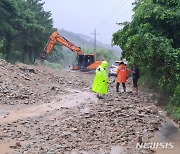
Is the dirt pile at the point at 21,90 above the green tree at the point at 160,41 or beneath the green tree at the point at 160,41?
beneath

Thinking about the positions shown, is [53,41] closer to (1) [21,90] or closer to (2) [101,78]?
(1) [21,90]

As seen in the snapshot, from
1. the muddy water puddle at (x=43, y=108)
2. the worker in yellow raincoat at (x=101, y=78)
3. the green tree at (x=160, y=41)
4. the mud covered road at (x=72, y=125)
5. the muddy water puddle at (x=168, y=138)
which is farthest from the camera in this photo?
the worker in yellow raincoat at (x=101, y=78)

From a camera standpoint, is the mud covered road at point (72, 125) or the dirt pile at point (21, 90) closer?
the mud covered road at point (72, 125)

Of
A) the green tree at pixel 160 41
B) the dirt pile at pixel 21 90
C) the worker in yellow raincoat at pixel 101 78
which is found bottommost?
the dirt pile at pixel 21 90

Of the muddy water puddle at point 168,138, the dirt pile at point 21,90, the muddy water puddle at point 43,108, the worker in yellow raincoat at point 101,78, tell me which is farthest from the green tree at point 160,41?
the dirt pile at point 21,90

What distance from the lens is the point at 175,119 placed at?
1073cm

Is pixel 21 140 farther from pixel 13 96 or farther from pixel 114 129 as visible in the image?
pixel 13 96

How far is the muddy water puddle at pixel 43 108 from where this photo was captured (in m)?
10.8

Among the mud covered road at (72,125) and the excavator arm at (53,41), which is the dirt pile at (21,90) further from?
the excavator arm at (53,41)

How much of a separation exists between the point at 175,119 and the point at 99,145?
12.9 ft

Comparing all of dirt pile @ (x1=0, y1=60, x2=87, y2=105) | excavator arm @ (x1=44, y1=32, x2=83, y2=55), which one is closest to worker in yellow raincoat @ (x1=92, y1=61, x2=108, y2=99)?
dirt pile @ (x1=0, y1=60, x2=87, y2=105)

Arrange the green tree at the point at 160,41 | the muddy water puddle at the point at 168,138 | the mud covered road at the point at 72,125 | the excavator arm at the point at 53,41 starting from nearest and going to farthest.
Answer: the mud covered road at the point at 72,125
the muddy water puddle at the point at 168,138
the green tree at the point at 160,41
the excavator arm at the point at 53,41

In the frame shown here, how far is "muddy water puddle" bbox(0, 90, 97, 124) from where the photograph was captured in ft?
35.5

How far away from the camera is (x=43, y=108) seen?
40.6ft
